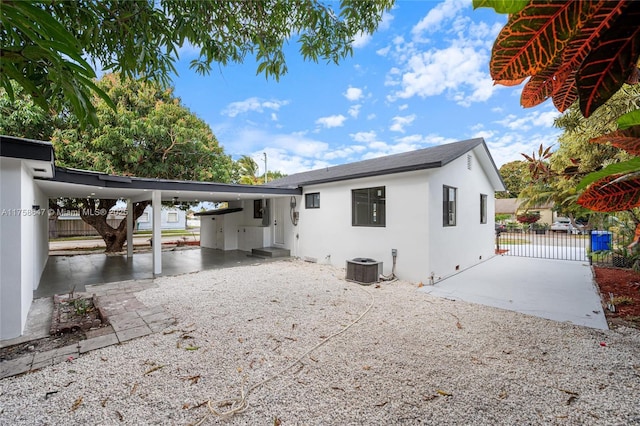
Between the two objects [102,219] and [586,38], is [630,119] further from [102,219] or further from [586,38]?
[102,219]

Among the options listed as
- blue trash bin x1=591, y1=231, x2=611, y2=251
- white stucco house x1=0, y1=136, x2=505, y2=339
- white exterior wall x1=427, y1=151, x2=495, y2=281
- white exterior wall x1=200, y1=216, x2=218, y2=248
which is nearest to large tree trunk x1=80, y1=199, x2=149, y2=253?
white stucco house x1=0, y1=136, x2=505, y2=339

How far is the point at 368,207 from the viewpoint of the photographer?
882cm

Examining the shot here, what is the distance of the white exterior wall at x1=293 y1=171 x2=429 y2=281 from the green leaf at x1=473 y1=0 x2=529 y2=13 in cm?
722

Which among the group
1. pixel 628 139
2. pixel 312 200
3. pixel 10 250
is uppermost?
pixel 312 200

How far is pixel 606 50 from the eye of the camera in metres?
0.48

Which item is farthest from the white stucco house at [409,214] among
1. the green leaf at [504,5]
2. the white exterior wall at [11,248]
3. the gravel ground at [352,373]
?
the white exterior wall at [11,248]

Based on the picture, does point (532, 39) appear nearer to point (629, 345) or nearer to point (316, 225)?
point (629, 345)

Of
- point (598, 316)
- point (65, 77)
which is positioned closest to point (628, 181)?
point (65, 77)

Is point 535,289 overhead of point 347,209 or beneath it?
beneath

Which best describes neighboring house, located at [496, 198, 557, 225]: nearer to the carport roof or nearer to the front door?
the front door

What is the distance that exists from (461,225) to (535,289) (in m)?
2.81

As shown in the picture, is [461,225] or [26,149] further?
[461,225]

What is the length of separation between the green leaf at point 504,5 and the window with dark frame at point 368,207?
7.95 metres

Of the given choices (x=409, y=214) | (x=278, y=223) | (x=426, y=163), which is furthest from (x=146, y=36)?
(x=278, y=223)
